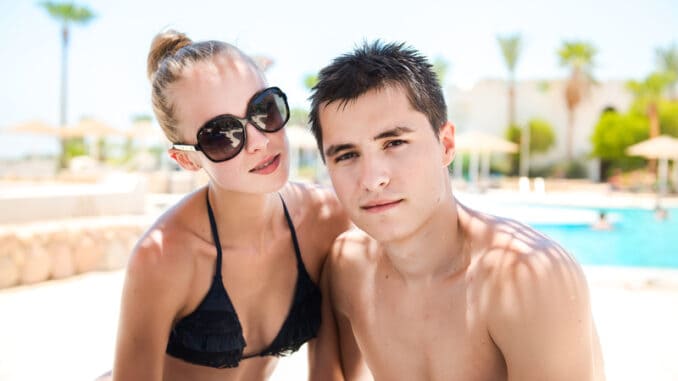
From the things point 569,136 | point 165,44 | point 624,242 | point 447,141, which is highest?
point 569,136

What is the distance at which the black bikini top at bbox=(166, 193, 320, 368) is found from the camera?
83.1 inches

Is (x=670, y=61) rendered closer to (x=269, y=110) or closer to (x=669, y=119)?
(x=669, y=119)

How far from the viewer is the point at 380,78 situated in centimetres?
174

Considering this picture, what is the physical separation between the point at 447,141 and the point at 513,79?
3728 cm

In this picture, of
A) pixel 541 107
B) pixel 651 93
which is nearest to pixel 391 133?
pixel 651 93

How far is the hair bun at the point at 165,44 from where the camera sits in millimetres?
2285

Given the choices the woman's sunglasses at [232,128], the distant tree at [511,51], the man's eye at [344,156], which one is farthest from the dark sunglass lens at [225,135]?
the distant tree at [511,51]

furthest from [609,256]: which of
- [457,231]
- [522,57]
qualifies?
[522,57]

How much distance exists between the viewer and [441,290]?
6.06 feet

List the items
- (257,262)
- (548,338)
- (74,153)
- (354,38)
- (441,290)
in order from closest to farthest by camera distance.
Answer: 1. (548,338)
2. (441,290)
3. (354,38)
4. (257,262)
5. (74,153)

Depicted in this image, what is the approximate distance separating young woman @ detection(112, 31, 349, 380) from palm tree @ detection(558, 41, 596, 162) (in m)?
35.6

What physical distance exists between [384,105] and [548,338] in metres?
0.83

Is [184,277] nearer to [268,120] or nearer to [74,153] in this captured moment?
[268,120]

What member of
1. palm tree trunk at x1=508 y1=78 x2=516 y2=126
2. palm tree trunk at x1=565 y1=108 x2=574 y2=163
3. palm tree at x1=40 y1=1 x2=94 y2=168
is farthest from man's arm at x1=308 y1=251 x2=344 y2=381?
palm tree at x1=40 y1=1 x2=94 y2=168
